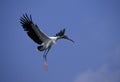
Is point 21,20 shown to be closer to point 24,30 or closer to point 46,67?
point 24,30

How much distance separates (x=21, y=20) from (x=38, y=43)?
2.75ft

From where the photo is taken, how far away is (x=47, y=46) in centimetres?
1931

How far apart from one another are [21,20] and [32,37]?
60cm

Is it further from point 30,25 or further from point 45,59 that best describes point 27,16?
point 45,59

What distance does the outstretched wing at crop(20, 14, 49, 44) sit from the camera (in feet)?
62.5

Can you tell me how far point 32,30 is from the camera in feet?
63.0

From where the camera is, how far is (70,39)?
1986cm

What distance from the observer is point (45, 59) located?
1978cm

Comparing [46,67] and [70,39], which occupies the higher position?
[70,39]

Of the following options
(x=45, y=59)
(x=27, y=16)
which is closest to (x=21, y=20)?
(x=27, y=16)

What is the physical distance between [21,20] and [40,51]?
102 cm

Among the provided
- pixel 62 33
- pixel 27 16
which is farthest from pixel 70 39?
pixel 27 16

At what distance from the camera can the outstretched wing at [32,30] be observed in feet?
62.5

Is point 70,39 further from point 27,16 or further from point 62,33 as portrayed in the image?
point 27,16
